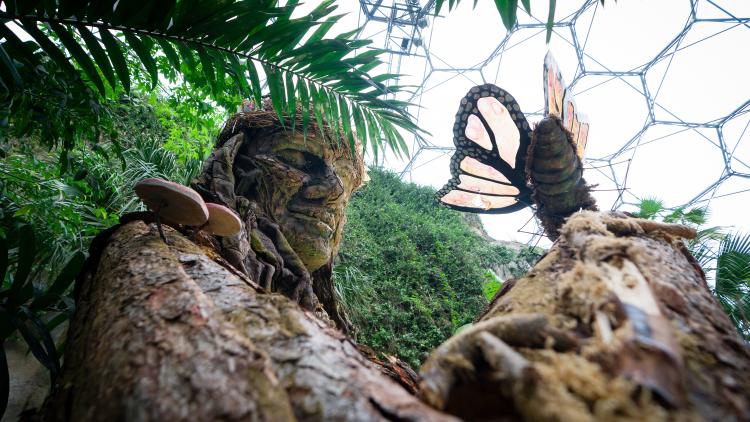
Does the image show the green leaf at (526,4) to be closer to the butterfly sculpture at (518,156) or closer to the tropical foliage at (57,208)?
the butterfly sculpture at (518,156)

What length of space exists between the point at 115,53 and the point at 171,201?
525mm

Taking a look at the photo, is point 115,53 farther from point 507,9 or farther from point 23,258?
point 507,9

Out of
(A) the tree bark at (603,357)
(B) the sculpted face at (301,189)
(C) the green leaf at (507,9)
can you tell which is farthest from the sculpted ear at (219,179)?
(A) the tree bark at (603,357)

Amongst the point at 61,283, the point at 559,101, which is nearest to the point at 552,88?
the point at 559,101

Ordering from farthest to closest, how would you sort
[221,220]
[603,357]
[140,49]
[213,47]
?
[221,220] < [213,47] < [140,49] < [603,357]

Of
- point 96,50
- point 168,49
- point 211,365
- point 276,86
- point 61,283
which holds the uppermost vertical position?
point 276,86

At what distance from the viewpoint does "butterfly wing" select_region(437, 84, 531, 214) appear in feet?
9.07

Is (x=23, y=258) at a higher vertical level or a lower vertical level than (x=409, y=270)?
lower

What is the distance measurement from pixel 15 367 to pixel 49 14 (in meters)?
2.69

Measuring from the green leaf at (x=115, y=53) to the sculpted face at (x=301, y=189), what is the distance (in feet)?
3.81

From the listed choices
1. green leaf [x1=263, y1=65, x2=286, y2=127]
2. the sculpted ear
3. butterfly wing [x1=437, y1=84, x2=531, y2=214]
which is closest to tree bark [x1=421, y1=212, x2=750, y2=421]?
green leaf [x1=263, y1=65, x2=286, y2=127]

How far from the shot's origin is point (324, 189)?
7.93 feet

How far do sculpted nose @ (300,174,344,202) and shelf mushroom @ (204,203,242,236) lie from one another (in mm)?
925

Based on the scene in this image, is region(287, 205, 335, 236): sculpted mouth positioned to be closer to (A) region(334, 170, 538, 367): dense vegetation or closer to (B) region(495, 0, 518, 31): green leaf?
(B) region(495, 0, 518, 31): green leaf
